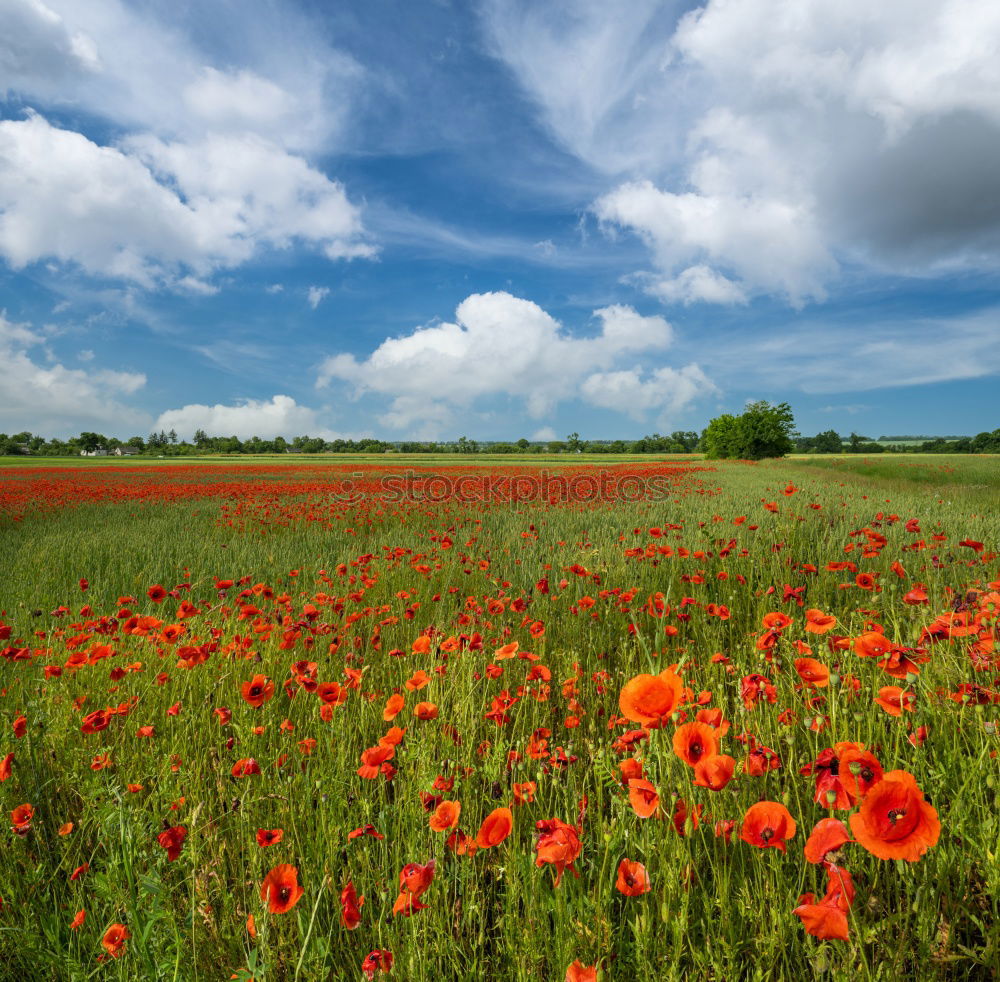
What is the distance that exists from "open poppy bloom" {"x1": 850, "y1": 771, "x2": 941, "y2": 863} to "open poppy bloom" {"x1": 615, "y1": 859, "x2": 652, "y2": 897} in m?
0.47

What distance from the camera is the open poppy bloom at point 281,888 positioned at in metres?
1.16

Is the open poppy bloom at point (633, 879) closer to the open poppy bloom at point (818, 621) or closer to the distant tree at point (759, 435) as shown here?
the open poppy bloom at point (818, 621)

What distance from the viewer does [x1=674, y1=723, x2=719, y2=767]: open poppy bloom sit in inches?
42.4

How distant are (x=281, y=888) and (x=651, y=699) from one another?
989 millimetres

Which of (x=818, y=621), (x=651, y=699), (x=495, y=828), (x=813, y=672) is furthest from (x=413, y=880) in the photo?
(x=818, y=621)

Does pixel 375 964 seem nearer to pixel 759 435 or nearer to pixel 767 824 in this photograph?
pixel 767 824

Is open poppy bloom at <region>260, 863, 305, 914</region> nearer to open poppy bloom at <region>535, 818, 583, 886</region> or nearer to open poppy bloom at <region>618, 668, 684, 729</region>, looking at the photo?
open poppy bloom at <region>535, 818, 583, 886</region>

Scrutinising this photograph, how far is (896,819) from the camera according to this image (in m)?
0.90

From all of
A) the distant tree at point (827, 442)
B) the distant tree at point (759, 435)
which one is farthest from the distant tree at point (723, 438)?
the distant tree at point (827, 442)

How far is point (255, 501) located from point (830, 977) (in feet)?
45.7

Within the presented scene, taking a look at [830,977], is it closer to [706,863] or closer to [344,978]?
[706,863]

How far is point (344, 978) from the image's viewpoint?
137cm

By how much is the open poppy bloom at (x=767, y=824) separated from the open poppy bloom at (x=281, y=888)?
988mm

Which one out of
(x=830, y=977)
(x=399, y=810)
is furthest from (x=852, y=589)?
(x=399, y=810)
